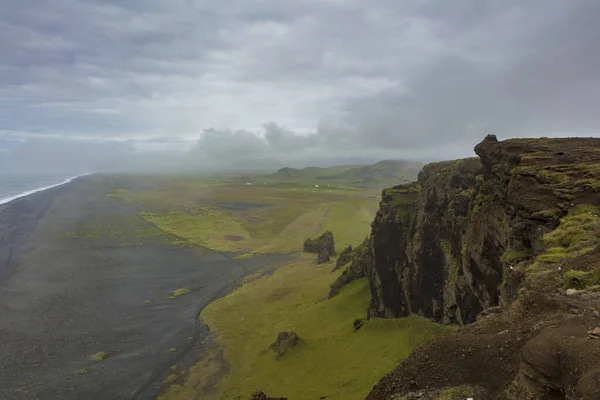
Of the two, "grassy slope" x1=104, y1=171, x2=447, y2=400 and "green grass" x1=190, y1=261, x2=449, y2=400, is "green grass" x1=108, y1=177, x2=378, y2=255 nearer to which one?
"grassy slope" x1=104, y1=171, x2=447, y2=400

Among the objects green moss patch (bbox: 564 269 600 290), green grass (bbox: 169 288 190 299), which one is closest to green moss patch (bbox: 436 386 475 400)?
green moss patch (bbox: 564 269 600 290)

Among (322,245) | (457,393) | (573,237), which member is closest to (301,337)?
(573,237)

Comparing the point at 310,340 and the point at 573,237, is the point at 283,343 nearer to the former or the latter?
the point at 310,340

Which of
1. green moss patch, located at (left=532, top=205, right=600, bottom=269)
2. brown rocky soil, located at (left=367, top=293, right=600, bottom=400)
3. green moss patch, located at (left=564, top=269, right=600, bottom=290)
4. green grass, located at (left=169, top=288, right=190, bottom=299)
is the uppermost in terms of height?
green moss patch, located at (left=532, top=205, right=600, bottom=269)

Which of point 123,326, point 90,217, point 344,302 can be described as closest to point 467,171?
point 344,302

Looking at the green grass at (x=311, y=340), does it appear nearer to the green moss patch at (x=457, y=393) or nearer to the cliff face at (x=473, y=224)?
the cliff face at (x=473, y=224)

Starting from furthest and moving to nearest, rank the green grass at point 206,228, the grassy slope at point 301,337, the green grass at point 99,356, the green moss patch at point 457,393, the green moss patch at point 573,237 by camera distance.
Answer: the green grass at point 206,228 → the green grass at point 99,356 → the grassy slope at point 301,337 → the green moss patch at point 573,237 → the green moss patch at point 457,393

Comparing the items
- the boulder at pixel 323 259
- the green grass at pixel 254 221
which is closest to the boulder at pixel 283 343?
the boulder at pixel 323 259
